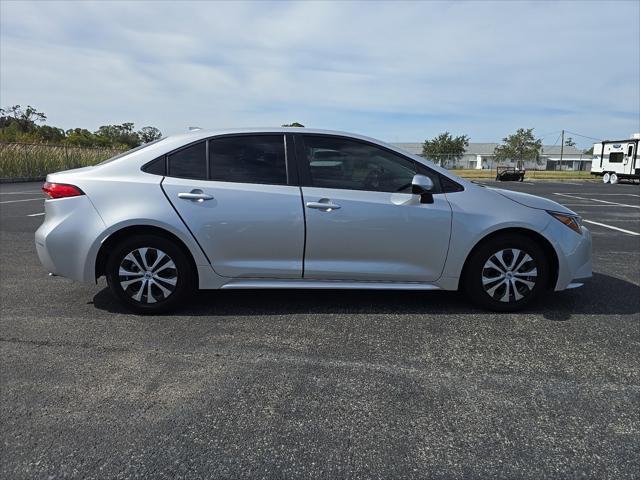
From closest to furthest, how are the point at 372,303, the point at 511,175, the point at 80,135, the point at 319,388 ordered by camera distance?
1. the point at 319,388
2. the point at 372,303
3. the point at 511,175
4. the point at 80,135

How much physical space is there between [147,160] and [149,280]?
3.38 ft

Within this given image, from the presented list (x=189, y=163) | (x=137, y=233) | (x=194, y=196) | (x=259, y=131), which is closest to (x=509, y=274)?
(x=259, y=131)

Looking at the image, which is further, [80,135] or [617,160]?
[80,135]

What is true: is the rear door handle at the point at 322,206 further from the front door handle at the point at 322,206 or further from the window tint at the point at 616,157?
the window tint at the point at 616,157

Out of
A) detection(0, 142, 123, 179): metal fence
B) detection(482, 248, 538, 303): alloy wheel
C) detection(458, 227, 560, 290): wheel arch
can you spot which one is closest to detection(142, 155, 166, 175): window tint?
detection(458, 227, 560, 290): wheel arch

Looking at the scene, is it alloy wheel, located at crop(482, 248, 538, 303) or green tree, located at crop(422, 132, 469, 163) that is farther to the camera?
green tree, located at crop(422, 132, 469, 163)

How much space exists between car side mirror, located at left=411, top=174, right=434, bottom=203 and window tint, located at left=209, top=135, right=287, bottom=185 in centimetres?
109

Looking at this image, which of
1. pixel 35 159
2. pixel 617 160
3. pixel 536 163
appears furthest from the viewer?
pixel 536 163

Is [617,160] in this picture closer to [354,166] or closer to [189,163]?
[354,166]

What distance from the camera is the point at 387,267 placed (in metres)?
4.00

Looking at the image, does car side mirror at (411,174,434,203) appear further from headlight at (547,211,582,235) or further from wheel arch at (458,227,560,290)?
headlight at (547,211,582,235)

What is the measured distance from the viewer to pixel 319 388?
2.85 metres

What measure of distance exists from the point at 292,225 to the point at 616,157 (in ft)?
118

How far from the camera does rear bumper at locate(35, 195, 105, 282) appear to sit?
12.7 feet
